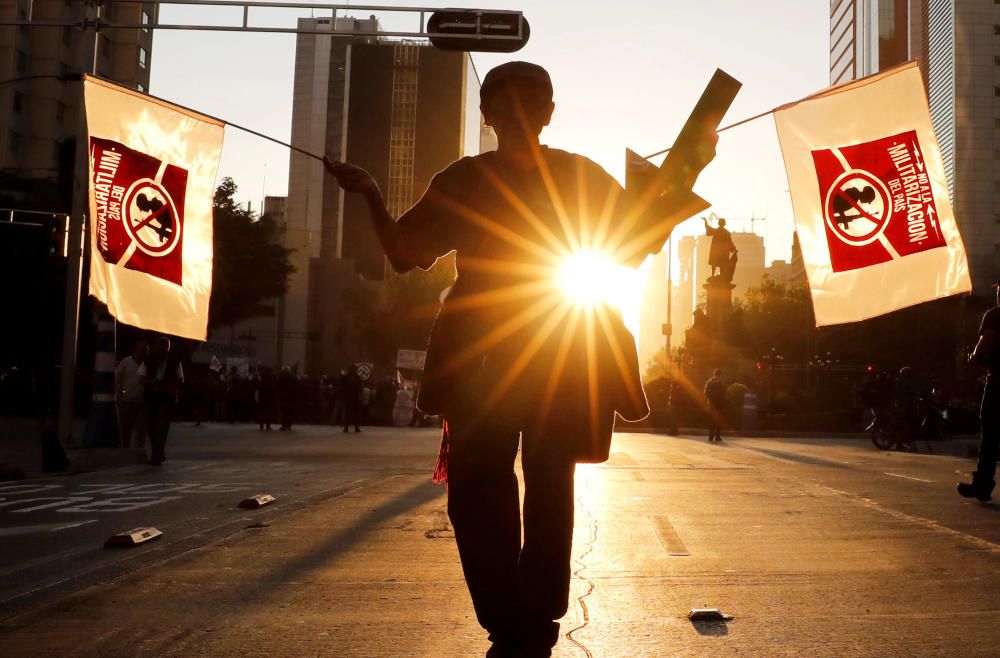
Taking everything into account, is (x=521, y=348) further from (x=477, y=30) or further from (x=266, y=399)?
(x=266, y=399)

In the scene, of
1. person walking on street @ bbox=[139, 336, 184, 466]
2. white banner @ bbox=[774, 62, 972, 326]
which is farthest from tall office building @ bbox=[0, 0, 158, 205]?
white banner @ bbox=[774, 62, 972, 326]

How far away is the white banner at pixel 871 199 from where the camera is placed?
752cm

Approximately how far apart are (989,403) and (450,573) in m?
5.49

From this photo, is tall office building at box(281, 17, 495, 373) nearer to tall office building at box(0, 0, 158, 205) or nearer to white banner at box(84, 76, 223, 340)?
tall office building at box(0, 0, 158, 205)

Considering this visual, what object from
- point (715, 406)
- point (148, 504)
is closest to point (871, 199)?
point (148, 504)

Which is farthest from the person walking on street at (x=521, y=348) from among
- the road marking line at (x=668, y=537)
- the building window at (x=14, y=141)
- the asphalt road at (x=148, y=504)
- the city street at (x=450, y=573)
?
the building window at (x=14, y=141)

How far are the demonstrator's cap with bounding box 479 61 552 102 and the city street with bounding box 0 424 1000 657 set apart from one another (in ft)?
6.26

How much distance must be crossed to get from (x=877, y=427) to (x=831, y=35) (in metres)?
125

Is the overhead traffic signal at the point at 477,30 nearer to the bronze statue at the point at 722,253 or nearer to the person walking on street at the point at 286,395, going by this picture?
the person walking on street at the point at 286,395

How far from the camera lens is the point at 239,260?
55.6m

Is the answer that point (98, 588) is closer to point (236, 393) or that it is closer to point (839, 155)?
point (839, 155)

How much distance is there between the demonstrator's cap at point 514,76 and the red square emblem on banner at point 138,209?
22.7 feet

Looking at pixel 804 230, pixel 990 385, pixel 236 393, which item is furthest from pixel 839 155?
pixel 236 393

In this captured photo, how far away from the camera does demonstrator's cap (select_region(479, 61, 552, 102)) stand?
3479 mm
